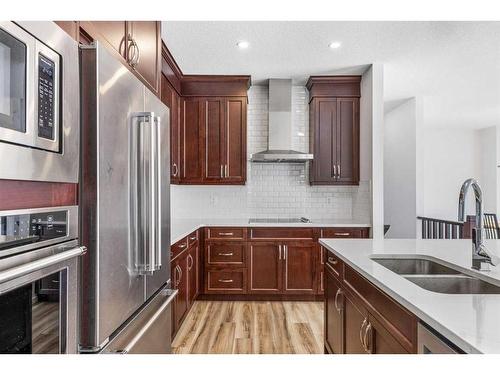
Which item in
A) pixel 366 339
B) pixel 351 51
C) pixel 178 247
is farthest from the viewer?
pixel 351 51

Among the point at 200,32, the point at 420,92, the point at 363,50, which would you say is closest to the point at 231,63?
the point at 200,32

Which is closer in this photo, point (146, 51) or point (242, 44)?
point (146, 51)

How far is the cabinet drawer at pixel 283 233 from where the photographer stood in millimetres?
3988

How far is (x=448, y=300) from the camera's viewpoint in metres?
1.11

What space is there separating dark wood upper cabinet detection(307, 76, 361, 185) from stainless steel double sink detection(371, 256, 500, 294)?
Answer: 2401mm

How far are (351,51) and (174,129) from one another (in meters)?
2.00

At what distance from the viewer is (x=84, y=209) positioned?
1169 millimetres

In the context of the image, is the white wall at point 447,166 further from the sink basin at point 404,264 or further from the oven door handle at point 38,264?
the oven door handle at point 38,264

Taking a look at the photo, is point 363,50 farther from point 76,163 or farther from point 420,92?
point 76,163

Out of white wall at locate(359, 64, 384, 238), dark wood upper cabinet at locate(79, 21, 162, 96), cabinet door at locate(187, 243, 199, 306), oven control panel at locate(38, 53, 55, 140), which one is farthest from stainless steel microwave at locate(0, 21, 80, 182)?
white wall at locate(359, 64, 384, 238)

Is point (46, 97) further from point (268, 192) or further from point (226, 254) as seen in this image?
point (268, 192)

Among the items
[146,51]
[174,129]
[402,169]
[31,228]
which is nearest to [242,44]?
[174,129]

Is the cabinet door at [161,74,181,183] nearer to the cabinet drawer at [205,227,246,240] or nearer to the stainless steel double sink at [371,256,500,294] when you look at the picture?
the cabinet drawer at [205,227,246,240]

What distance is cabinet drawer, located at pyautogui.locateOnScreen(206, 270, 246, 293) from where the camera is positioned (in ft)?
13.2
